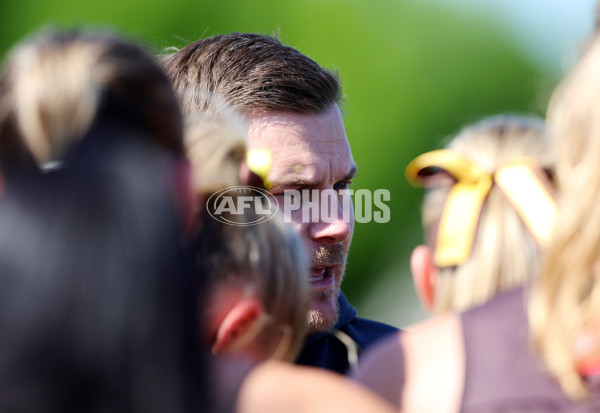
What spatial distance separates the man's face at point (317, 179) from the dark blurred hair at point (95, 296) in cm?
156

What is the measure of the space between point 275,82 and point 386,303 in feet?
22.1

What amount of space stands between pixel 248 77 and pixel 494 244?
149 cm

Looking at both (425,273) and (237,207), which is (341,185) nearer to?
(425,273)

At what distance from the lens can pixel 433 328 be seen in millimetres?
1464

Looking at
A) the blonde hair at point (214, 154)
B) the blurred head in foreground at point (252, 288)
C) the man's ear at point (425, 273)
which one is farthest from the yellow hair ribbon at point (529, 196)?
the blonde hair at point (214, 154)

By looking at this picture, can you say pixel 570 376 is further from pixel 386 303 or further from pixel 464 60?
pixel 464 60

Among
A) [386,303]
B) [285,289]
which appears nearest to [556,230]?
[285,289]

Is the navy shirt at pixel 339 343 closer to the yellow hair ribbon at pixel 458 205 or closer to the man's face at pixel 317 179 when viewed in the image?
the man's face at pixel 317 179

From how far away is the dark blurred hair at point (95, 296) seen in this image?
1.12 meters

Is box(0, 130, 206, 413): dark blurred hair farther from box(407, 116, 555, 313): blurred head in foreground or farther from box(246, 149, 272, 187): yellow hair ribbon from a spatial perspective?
box(246, 149, 272, 187): yellow hair ribbon

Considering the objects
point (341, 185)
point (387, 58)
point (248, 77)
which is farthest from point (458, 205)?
point (387, 58)

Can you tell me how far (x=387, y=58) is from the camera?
10.6 metres

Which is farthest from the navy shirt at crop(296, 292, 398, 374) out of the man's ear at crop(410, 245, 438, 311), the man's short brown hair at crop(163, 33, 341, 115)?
the man's ear at crop(410, 245, 438, 311)

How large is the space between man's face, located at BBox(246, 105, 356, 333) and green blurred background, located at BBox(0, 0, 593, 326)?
257 inches
